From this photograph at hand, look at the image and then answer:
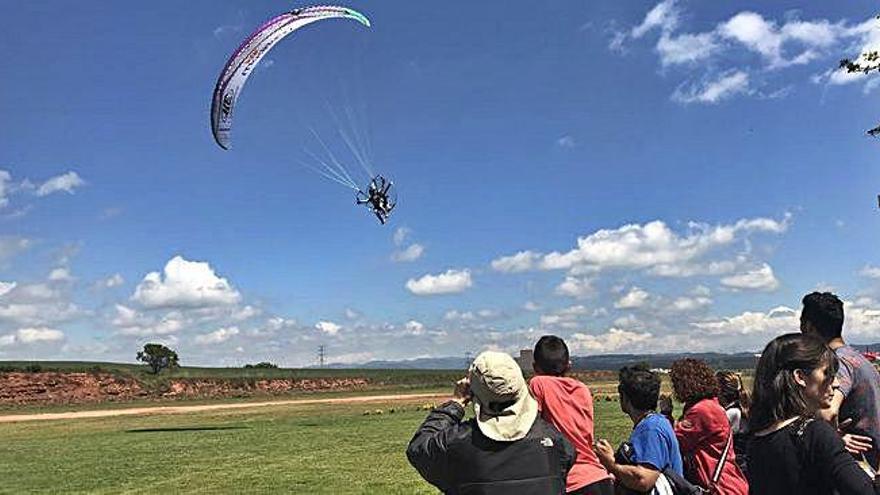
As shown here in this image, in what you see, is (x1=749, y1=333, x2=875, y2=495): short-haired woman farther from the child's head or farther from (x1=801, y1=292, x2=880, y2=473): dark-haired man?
the child's head

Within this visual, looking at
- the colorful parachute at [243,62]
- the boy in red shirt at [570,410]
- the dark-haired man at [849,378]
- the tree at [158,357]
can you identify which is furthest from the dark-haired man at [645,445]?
the tree at [158,357]

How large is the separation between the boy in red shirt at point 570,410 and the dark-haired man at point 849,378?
160 centimetres

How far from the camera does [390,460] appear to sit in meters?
18.7

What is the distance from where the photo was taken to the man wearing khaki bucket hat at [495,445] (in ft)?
13.2

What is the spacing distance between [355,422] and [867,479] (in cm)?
3098

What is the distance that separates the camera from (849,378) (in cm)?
496

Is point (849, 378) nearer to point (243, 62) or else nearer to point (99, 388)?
point (243, 62)

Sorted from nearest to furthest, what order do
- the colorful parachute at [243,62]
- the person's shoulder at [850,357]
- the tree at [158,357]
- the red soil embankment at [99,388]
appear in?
the person's shoulder at [850,357] < the colorful parachute at [243,62] < the red soil embankment at [99,388] < the tree at [158,357]

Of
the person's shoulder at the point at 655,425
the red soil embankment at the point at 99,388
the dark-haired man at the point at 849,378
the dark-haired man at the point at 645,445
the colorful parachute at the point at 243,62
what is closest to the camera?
the dark-haired man at the point at 849,378

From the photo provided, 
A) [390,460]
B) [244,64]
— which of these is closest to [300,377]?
[244,64]

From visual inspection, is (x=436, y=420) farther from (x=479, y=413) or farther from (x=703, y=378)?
(x=703, y=378)

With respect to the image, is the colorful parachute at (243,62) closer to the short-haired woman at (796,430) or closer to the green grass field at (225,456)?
the green grass field at (225,456)

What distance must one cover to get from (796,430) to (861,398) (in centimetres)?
173

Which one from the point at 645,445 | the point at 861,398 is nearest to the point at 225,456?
the point at 645,445
